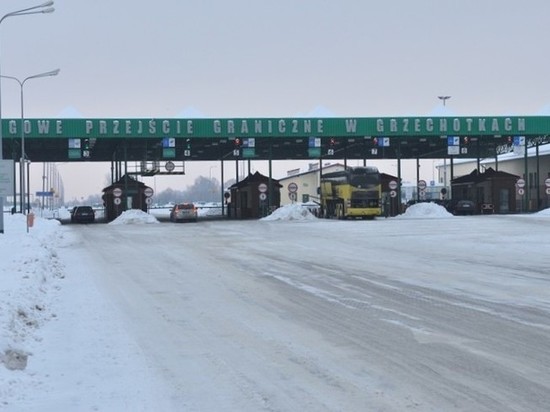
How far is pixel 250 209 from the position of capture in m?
64.8

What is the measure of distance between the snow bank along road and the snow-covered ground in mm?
33

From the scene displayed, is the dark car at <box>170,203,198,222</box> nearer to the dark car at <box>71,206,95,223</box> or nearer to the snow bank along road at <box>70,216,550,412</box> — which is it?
the dark car at <box>71,206,95,223</box>

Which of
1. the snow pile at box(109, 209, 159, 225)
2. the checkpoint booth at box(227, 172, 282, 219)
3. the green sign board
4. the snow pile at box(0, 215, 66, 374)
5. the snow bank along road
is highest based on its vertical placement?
the green sign board

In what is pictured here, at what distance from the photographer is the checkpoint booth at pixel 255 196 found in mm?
62250

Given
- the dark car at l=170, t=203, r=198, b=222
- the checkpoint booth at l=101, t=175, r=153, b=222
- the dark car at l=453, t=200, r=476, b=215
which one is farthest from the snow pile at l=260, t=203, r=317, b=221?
the dark car at l=453, t=200, r=476, b=215

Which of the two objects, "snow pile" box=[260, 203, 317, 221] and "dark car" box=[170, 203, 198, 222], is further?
"dark car" box=[170, 203, 198, 222]

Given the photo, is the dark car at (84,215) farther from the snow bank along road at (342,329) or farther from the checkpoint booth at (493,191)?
the snow bank along road at (342,329)

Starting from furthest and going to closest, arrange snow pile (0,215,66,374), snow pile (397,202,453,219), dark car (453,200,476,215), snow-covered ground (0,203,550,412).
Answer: dark car (453,200,476,215) → snow pile (397,202,453,219) → snow pile (0,215,66,374) → snow-covered ground (0,203,550,412)

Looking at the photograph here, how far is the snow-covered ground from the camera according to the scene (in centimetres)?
662

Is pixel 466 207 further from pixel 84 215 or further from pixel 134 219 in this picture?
pixel 84 215

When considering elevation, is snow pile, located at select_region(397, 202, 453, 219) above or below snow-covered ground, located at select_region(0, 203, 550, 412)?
above

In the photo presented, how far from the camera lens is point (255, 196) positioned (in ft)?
210

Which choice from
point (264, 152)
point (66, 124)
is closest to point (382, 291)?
point (66, 124)

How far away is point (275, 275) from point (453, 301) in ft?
18.2
